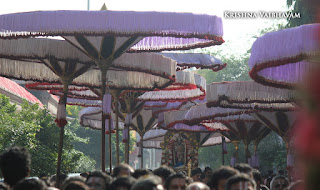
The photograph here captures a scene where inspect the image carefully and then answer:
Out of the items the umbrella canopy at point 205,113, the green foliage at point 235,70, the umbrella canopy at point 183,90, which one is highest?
the green foliage at point 235,70

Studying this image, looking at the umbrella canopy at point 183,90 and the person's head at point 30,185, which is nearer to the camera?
the person's head at point 30,185

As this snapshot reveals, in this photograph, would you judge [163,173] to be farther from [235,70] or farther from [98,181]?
[235,70]

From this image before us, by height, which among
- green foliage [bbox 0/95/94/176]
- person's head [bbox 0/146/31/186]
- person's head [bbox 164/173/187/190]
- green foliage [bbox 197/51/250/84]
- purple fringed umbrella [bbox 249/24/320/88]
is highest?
green foliage [bbox 197/51/250/84]

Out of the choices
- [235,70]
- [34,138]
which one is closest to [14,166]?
[34,138]

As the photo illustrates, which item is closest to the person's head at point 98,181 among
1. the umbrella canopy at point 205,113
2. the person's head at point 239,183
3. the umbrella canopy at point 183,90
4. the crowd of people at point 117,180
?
the crowd of people at point 117,180

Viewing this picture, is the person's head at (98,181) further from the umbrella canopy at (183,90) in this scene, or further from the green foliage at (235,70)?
the green foliage at (235,70)

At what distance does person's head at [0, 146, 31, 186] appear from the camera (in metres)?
5.00

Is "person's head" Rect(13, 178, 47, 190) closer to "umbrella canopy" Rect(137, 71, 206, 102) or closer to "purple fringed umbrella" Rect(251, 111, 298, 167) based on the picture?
"umbrella canopy" Rect(137, 71, 206, 102)

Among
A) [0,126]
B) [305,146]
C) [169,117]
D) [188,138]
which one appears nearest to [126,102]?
[169,117]

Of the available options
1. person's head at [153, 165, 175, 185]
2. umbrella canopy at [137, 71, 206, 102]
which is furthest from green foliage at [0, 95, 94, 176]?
person's head at [153, 165, 175, 185]

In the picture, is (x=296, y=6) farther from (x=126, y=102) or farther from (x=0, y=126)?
(x=0, y=126)

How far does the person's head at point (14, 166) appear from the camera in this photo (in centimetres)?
500

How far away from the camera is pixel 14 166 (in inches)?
200

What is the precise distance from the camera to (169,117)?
79.9ft
